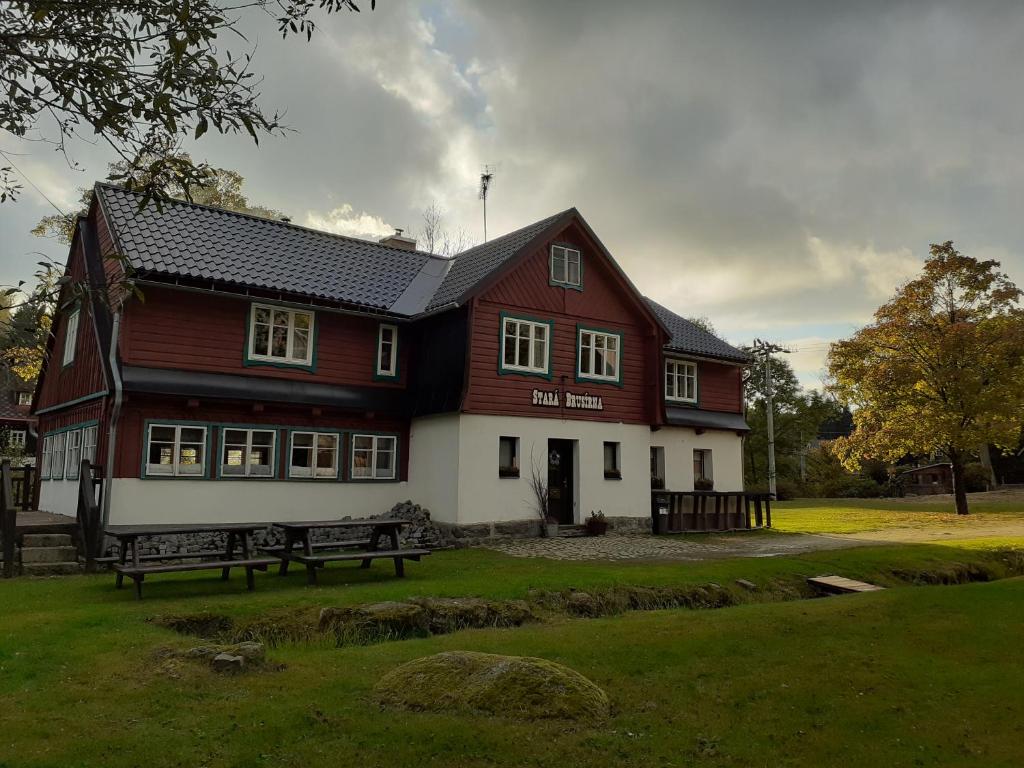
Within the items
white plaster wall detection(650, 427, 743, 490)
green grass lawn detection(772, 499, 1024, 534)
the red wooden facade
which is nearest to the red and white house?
the red wooden facade

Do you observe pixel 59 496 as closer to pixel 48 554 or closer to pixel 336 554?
pixel 48 554

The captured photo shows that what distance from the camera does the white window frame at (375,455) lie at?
808 inches

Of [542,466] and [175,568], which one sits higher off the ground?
[542,466]

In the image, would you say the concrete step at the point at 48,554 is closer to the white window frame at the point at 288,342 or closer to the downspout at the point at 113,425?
the downspout at the point at 113,425

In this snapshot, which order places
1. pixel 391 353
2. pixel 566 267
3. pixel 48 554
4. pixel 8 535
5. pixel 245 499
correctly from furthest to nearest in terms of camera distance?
pixel 566 267
pixel 391 353
pixel 245 499
pixel 48 554
pixel 8 535

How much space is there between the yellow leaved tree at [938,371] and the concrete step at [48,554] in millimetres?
28369

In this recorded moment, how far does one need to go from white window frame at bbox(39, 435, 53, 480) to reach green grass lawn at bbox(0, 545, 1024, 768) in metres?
11.3

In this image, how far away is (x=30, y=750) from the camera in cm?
564

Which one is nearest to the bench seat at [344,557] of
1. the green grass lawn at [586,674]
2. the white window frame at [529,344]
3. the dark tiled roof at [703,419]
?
the green grass lawn at [586,674]

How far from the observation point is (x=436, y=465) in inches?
800

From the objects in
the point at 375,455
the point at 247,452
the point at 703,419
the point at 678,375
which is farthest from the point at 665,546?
the point at 247,452

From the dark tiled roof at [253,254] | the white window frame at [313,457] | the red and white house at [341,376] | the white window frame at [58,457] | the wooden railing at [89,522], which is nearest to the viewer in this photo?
the wooden railing at [89,522]

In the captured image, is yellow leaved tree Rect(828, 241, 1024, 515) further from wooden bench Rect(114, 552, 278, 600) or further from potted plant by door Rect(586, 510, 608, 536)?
wooden bench Rect(114, 552, 278, 600)

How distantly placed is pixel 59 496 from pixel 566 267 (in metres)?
14.8
